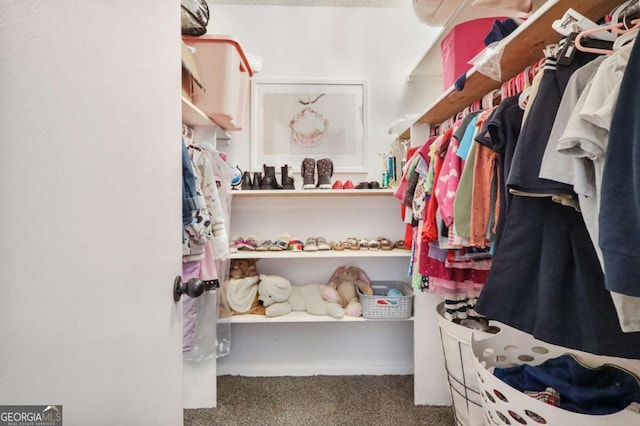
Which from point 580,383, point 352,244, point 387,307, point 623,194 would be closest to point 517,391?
point 580,383

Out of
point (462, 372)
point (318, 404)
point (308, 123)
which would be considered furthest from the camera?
point (308, 123)

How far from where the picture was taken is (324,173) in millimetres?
1751

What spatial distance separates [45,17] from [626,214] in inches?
33.5

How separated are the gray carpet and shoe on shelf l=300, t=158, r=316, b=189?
47.1 inches

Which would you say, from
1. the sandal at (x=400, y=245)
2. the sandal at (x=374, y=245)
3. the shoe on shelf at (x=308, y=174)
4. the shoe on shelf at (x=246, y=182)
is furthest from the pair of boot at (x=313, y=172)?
the sandal at (x=400, y=245)

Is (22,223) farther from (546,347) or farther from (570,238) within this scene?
(546,347)

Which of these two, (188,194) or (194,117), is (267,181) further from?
(188,194)

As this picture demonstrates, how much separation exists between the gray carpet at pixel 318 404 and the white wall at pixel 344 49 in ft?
4.28

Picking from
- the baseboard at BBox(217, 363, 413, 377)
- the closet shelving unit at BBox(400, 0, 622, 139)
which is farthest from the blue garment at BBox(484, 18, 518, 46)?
the baseboard at BBox(217, 363, 413, 377)

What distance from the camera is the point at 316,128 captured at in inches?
76.5

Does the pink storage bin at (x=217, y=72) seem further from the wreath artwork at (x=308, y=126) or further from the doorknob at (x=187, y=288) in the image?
the doorknob at (x=187, y=288)

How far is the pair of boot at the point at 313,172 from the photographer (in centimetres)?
173

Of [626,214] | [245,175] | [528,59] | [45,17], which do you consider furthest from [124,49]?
[245,175]

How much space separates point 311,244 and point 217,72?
1.03 metres
